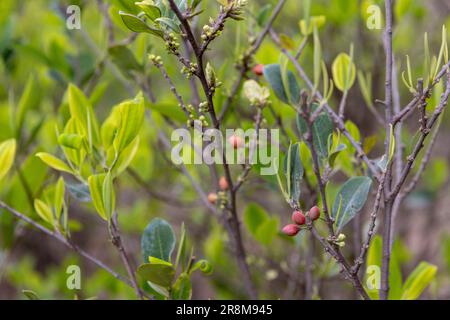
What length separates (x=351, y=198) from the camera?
3.31 feet

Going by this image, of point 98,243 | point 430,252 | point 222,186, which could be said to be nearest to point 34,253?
point 98,243

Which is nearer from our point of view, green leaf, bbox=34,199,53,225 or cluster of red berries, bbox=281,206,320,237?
cluster of red berries, bbox=281,206,320,237

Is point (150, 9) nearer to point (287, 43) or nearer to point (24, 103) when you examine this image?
point (287, 43)

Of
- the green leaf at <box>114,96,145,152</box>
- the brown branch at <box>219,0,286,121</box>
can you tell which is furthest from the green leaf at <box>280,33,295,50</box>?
the green leaf at <box>114,96,145,152</box>

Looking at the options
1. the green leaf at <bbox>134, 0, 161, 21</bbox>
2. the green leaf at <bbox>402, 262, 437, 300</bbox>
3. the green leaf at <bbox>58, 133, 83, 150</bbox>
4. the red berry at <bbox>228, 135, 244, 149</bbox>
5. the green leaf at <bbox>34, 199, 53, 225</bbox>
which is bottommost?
the green leaf at <bbox>402, 262, 437, 300</bbox>

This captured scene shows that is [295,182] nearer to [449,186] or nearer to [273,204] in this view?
[273,204]

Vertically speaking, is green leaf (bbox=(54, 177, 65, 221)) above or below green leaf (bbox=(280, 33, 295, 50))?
below

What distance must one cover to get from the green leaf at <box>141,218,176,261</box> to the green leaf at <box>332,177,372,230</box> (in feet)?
0.99

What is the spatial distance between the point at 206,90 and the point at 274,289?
3.95ft

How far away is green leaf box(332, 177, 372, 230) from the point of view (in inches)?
39.0

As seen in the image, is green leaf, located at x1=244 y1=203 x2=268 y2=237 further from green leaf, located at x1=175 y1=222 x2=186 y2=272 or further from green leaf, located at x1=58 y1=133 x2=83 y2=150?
green leaf, located at x1=58 y1=133 x2=83 y2=150

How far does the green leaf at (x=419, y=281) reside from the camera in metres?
1.14

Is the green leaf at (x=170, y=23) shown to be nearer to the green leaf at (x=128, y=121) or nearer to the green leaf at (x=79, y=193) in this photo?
the green leaf at (x=128, y=121)

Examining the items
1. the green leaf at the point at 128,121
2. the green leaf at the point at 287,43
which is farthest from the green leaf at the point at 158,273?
the green leaf at the point at 287,43
